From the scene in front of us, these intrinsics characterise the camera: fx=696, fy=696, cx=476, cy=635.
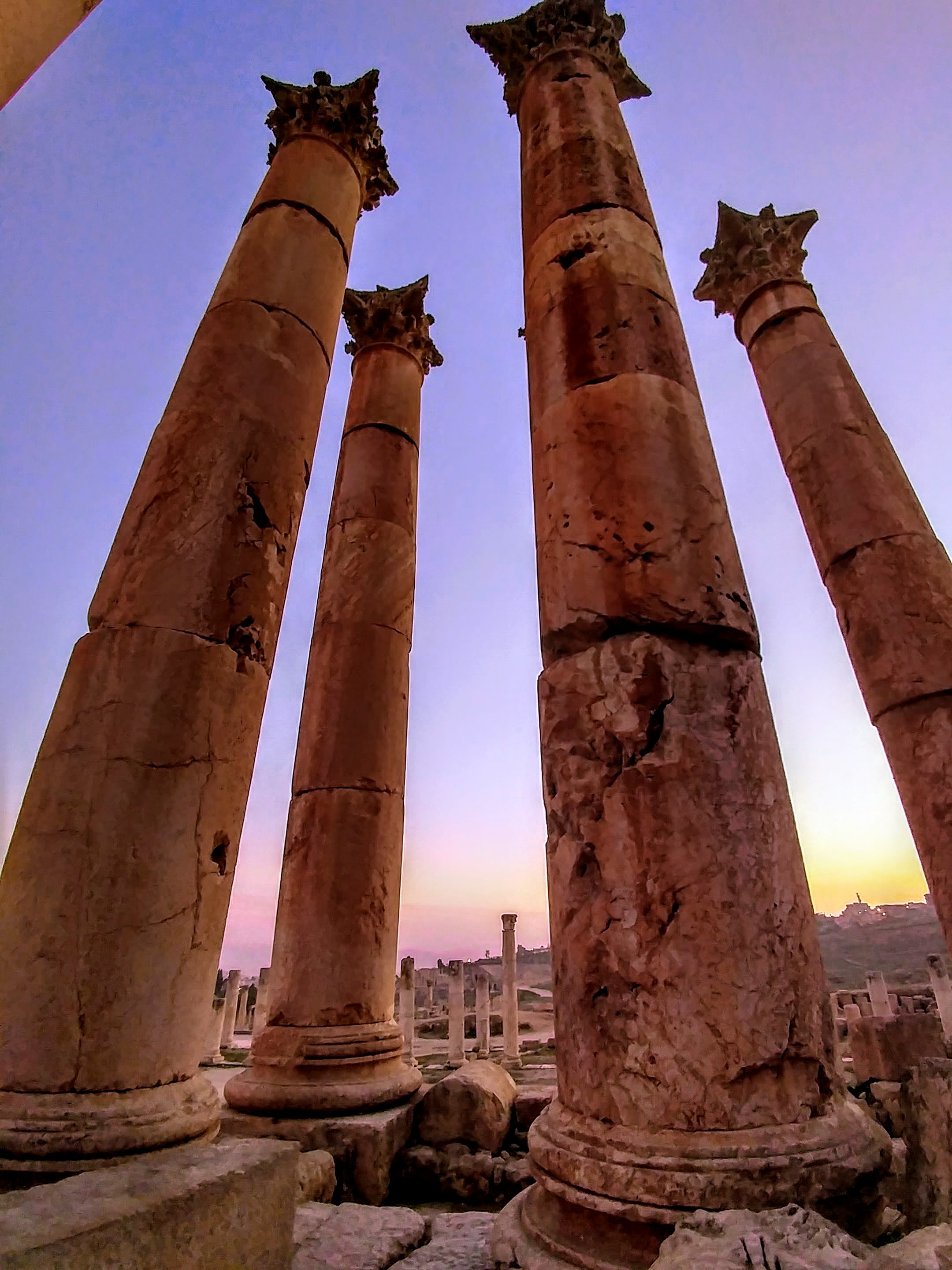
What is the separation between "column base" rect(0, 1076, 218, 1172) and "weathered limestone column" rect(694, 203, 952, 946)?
711cm

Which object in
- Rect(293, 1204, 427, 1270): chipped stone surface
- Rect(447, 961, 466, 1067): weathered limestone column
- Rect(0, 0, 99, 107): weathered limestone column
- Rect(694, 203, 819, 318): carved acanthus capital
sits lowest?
Rect(293, 1204, 427, 1270): chipped stone surface

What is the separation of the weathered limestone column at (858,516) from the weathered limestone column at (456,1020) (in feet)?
50.7

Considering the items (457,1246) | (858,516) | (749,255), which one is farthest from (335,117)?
(457,1246)

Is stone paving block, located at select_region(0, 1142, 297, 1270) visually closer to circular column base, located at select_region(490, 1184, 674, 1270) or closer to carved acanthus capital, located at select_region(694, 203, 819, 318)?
circular column base, located at select_region(490, 1184, 674, 1270)

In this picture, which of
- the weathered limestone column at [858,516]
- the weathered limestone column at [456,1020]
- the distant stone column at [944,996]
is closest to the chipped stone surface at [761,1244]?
the weathered limestone column at [858,516]

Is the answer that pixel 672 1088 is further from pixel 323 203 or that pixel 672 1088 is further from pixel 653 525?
pixel 323 203

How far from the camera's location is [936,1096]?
15.2 feet

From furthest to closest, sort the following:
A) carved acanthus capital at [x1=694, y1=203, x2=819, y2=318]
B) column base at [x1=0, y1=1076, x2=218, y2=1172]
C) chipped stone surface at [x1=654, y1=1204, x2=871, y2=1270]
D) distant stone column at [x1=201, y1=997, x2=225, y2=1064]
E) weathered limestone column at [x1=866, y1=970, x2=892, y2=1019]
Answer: weathered limestone column at [x1=866, y1=970, x2=892, y2=1019] < distant stone column at [x1=201, y1=997, x2=225, y2=1064] < carved acanthus capital at [x1=694, y1=203, x2=819, y2=318] < column base at [x1=0, y1=1076, x2=218, y2=1172] < chipped stone surface at [x1=654, y1=1204, x2=871, y2=1270]

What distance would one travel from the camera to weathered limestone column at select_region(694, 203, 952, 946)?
25.2 ft

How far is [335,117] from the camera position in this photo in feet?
28.6

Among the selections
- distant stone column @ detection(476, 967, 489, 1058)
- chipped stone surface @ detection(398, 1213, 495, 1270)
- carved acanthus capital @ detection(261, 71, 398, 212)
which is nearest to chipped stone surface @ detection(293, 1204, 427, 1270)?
chipped stone surface @ detection(398, 1213, 495, 1270)

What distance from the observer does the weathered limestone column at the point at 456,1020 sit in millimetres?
19125

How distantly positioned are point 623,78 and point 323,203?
4.65 meters

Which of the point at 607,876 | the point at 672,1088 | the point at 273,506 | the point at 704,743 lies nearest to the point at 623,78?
the point at 273,506
